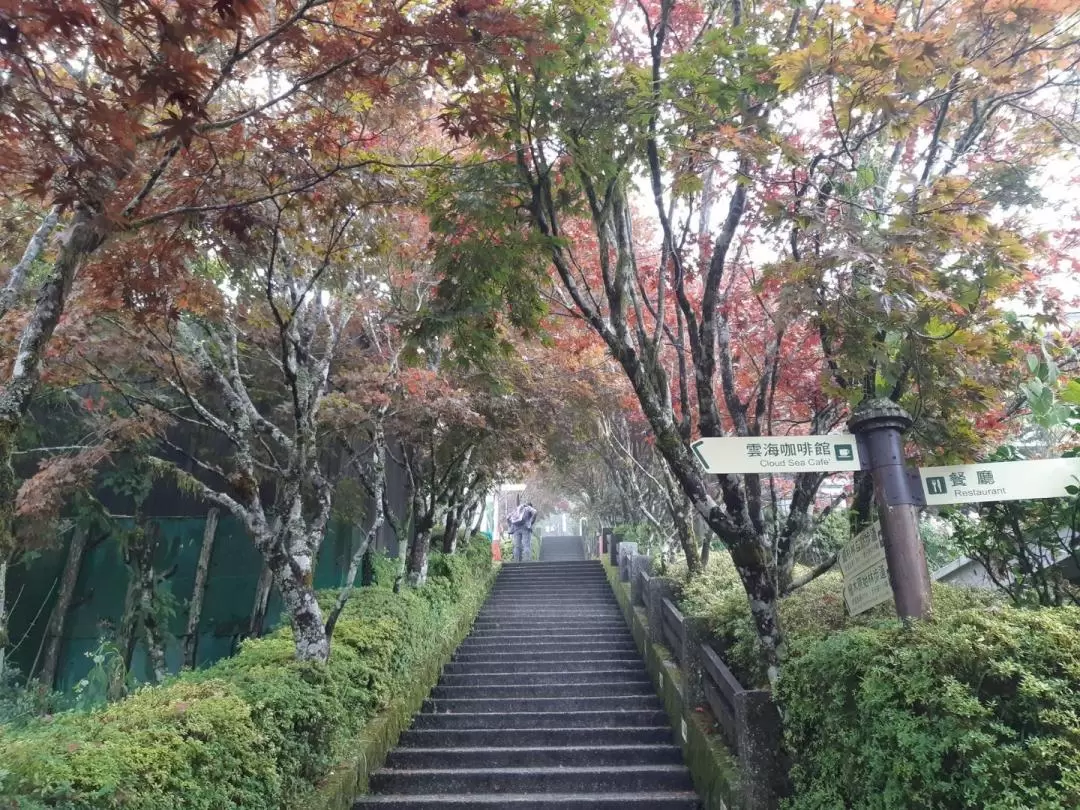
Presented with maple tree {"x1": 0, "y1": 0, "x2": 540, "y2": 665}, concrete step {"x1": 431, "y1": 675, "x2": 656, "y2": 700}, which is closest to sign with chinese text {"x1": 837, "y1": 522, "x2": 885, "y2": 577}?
maple tree {"x1": 0, "y1": 0, "x2": 540, "y2": 665}

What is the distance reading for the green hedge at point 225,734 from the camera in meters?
2.79

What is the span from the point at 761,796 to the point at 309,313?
585 centimetres

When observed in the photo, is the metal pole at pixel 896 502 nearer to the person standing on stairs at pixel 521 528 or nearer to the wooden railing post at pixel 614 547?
the wooden railing post at pixel 614 547

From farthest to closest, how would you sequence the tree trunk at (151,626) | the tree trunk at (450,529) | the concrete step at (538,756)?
1. the tree trunk at (450,529)
2. the tree trunk at (151,626)
3. the concrete step at (538,756)

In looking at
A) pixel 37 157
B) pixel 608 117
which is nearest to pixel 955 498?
pixel 608 117

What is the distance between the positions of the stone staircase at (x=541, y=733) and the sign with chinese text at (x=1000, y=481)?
11.7ft

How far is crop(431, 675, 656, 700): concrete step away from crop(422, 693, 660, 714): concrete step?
185mm

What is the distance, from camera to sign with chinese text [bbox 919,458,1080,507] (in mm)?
3133

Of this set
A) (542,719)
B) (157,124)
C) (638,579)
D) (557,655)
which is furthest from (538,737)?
(157,124)

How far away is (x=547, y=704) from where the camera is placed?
752 centimetres

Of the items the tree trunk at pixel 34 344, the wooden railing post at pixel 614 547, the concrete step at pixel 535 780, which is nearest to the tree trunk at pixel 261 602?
the concrete step at pixel 535 780

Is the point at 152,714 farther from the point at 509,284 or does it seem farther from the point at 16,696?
the point at 16,696

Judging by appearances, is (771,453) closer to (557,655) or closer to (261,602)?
(557,655)

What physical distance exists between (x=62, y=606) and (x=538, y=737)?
21.7 feet
